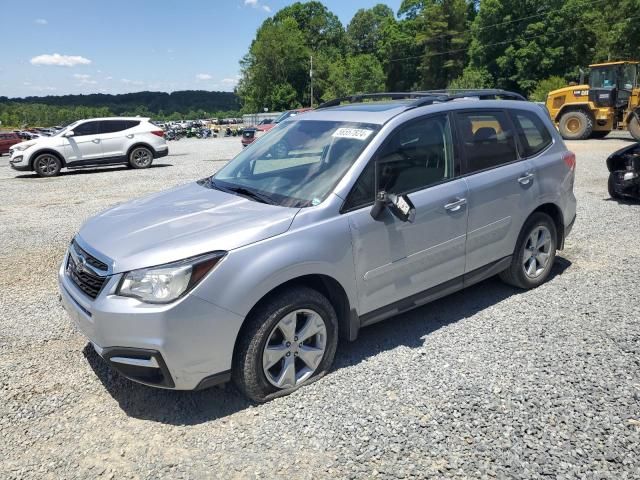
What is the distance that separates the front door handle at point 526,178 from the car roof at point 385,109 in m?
0.65

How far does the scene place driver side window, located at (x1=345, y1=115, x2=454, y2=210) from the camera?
3.48 meters

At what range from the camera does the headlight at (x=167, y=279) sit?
2791mm

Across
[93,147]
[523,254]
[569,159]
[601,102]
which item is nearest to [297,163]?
[523,254]

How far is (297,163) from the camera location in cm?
391

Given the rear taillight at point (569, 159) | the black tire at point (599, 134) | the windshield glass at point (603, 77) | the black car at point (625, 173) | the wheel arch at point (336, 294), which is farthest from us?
the black tire at point (599, 134)

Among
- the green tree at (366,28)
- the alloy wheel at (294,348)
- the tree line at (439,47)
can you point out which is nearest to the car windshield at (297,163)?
the alloy wheel at (294,348)

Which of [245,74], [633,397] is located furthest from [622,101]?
[245,74]

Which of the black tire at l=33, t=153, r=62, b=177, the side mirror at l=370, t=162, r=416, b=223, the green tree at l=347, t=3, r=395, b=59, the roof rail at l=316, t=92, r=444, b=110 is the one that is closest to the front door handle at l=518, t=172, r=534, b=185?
the roof rail at l=316, t=92, r=444, b=110

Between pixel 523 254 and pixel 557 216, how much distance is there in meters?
0.63

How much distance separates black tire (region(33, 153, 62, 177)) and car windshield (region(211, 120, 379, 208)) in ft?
42.9

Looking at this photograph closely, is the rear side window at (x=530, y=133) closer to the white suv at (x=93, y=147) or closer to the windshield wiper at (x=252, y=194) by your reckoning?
the windshield wiper at (x=252, y=194)

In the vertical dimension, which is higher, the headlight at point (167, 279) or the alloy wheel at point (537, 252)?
the headlight at point (167, 279)

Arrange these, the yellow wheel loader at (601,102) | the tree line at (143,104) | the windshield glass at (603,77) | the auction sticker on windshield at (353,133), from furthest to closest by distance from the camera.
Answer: the tree line at (143,104)
the windshield glass at (603,77)
the yellow wheel loader at (601,102)
the auction sticker on windshield at (353,133)

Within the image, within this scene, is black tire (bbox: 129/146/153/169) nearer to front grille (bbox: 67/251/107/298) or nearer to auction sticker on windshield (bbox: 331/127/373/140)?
front grille (bbox: 67/251/107/298)
